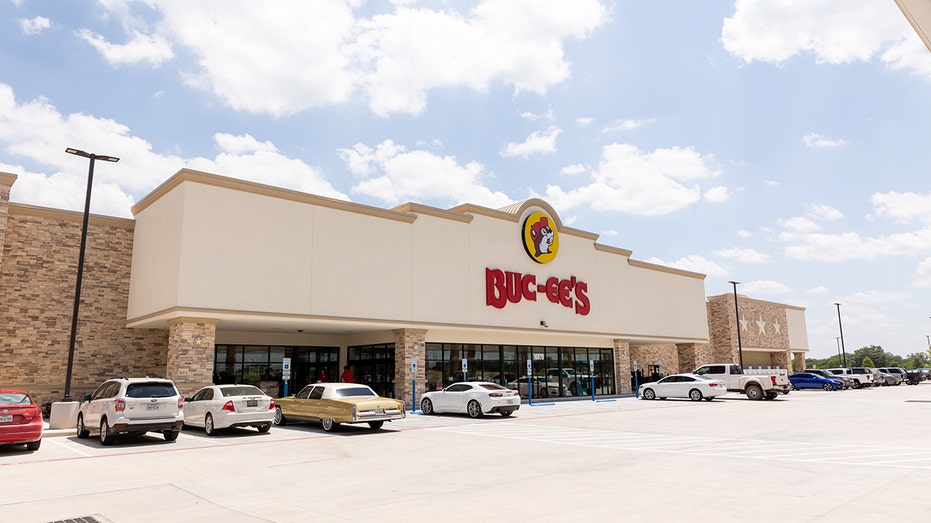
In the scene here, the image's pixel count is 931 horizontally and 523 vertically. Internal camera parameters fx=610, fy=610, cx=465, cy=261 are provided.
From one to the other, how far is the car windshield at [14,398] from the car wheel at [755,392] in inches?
1270

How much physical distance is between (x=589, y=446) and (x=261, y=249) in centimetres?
1514

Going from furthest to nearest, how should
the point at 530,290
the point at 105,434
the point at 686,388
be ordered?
the point at 530,290
the point at 686,388
the point at 105,434

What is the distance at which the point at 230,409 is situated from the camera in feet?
58.9

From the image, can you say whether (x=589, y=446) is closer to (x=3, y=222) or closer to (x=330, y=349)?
(x=330, y=349)

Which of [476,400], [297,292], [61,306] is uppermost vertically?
[297,292]

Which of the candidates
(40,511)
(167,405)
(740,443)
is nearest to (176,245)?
(167,405)

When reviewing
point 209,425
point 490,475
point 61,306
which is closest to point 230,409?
point 209,425

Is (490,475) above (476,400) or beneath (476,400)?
beneath

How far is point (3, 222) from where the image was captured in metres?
22.9

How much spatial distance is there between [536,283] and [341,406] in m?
18.0

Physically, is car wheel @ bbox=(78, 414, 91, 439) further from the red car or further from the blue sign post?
the blue sign post

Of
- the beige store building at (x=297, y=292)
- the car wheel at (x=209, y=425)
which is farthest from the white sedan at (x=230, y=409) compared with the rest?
the beige store building at (x=297, y=292)

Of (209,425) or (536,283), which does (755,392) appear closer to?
(536,283)

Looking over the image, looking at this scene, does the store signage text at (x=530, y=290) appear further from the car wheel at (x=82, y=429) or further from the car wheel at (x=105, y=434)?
the car wheel at (x=105, y=434)
